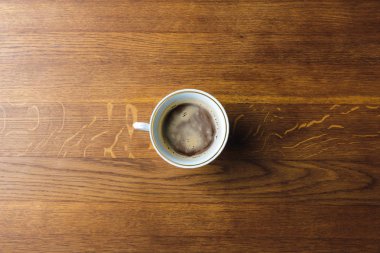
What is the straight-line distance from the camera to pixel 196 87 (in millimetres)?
736

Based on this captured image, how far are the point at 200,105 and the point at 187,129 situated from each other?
2.4 inches

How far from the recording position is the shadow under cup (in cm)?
64

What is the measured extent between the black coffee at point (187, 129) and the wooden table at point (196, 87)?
0.16ft

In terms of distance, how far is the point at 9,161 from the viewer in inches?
28.8

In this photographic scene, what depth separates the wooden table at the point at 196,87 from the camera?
2.31ft

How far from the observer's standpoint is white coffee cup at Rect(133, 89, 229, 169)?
0.64 metres

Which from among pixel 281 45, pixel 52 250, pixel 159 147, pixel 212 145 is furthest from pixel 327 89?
pixel 52 250

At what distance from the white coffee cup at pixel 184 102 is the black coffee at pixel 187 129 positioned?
0.01m

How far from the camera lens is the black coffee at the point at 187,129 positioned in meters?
0.71

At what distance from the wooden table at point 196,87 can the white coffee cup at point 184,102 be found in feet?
0.17

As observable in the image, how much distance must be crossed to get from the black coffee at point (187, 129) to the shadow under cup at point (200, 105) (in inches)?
0.5

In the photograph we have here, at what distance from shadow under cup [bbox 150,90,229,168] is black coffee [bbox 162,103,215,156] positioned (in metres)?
0.01

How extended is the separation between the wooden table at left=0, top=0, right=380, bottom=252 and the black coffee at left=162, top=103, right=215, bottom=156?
49 millimetres

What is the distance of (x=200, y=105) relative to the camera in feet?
2.30
